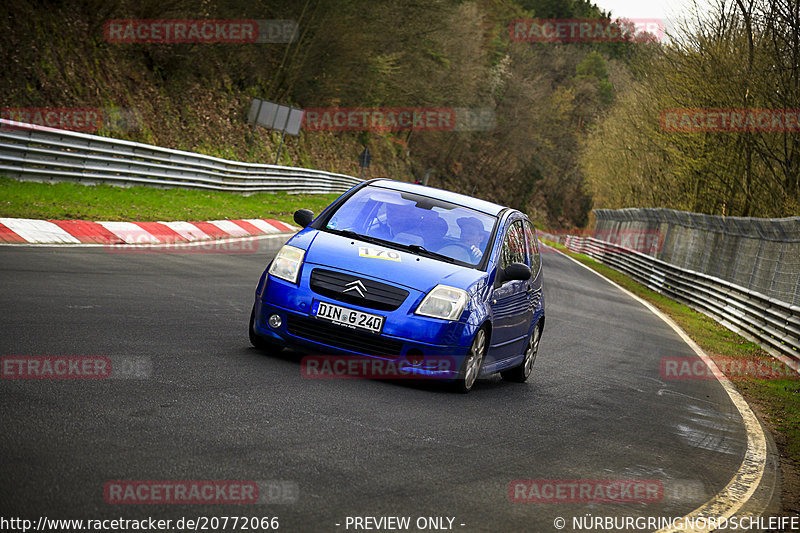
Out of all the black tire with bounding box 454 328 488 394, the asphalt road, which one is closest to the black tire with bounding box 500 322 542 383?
the asphalt road

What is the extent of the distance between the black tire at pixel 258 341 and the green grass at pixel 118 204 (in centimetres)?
795

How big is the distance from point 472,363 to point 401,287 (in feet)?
3.21

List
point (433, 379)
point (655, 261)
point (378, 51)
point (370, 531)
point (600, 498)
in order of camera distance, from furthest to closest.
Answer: point (378, 51) < point (655, 261) < point (433, 379) < point (600, 498) < point (370, 531)

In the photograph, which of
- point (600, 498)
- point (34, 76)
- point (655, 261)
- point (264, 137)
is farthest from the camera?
point (264, 137)

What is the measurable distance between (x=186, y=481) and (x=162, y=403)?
1507mm

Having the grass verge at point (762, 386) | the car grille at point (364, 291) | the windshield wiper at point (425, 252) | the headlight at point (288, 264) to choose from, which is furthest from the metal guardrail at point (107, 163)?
the grass verge at point (762, 386)

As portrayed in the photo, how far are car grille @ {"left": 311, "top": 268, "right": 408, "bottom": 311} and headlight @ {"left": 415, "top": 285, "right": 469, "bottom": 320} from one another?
0.19 m

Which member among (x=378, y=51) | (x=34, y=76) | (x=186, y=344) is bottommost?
(x=186, y=344)

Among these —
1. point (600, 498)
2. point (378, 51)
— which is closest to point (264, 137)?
point (378, 51)

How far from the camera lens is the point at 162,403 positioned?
5.71m

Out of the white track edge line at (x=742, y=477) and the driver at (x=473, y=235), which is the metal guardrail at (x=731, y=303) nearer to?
the white track edge line at (x=742, y=477)

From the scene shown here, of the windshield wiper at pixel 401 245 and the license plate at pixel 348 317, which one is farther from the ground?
the windshield wiper at pixel 401 245

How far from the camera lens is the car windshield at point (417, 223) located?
28.0 feet

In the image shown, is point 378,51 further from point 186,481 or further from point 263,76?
point 186,481
